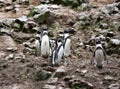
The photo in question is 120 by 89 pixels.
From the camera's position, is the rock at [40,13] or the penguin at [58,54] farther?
the rock at [40,13]

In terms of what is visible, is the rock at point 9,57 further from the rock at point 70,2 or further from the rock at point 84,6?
the rock at point 70,2

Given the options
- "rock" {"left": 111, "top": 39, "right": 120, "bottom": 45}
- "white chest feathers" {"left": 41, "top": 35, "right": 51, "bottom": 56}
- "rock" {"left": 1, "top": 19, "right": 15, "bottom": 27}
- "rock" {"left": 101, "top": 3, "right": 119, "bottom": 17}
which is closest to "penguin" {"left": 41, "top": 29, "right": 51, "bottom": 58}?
"white chest feathers" {"left": 41, "top": 35, "right": 51, "bottom": 56}

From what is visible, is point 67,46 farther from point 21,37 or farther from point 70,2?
point 70,2

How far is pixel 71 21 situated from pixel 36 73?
541cm

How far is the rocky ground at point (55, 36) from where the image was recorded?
31.5 ft

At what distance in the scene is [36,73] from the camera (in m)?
10.0

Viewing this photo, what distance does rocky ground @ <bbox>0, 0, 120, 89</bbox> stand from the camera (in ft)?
31.5

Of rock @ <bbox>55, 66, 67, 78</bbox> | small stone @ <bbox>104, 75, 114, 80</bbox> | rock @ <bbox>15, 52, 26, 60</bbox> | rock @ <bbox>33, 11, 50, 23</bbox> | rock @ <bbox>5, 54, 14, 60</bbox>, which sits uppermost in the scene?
rock @ <bbox>33, 11, 50, 23</bbox>

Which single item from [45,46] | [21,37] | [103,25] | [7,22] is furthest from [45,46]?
[7,22]

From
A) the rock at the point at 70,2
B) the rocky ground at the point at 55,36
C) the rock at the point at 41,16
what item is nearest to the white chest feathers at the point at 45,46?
the rocky ground at the point at 55,36

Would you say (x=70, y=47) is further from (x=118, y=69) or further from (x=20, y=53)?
(x=118, y=69)

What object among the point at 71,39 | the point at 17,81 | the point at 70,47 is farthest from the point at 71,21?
the point at 17,81

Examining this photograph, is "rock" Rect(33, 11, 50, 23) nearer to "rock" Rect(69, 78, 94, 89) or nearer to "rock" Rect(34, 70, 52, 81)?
"rock" Rect(34, 70, 52, 81)

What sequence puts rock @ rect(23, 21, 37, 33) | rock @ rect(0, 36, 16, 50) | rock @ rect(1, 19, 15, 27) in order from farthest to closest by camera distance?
1. rock @ rect(1, 19, 15, 27)
2. rock @ rect(23, 21, 37, 33)
3. rock @ rect(0, 36, 16, 50)
